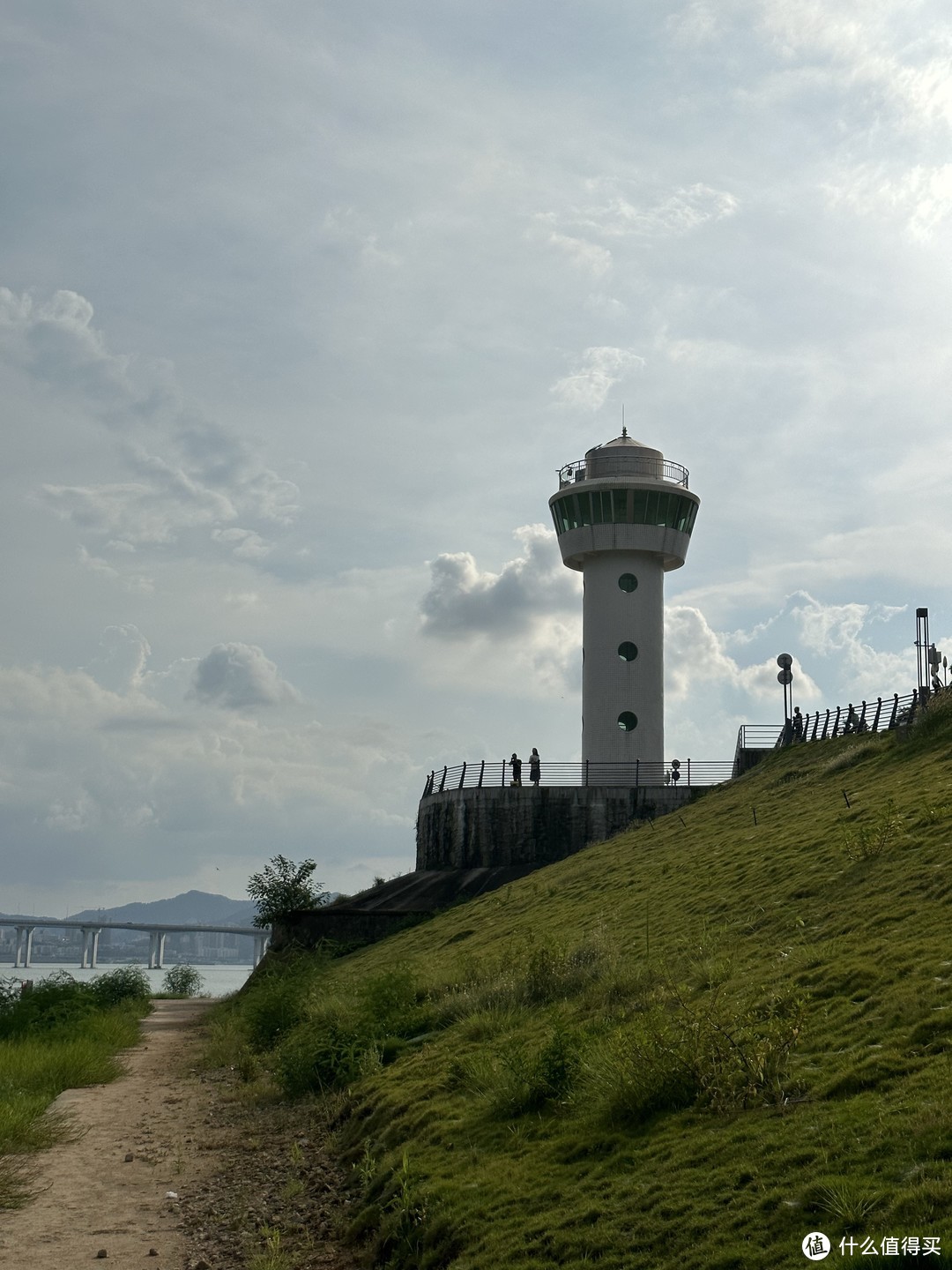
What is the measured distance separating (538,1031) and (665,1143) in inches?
235

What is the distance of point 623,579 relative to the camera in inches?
2222

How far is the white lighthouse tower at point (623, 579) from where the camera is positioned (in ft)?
178

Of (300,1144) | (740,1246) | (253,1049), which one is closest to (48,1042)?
(253,1049)

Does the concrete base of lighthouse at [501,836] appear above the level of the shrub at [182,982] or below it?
above

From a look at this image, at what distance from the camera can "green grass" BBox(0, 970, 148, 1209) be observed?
628 inches

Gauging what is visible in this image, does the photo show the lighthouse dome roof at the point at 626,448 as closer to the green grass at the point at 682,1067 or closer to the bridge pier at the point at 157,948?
the green grass at the point at 682,1067

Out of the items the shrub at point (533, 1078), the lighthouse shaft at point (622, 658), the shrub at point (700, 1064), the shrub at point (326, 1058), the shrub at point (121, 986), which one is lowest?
the shrub at point (121, 986)

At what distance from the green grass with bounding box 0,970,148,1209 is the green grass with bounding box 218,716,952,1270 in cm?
375

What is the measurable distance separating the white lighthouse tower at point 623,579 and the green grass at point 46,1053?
77.1 feet

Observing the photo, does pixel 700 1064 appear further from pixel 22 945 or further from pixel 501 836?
pixel 22 945

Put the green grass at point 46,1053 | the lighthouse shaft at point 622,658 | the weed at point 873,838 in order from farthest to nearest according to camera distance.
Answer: the lighthouse shaft at point 622,658
the weed at point 873,838
the green grass at point 46,1053

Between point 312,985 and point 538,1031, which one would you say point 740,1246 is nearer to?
point 538,1031

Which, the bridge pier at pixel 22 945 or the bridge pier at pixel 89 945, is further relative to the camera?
the bridge pier at pixel 22 945

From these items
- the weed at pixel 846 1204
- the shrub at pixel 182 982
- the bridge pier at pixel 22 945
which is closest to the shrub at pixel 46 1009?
the weed at pixel 846 1204
